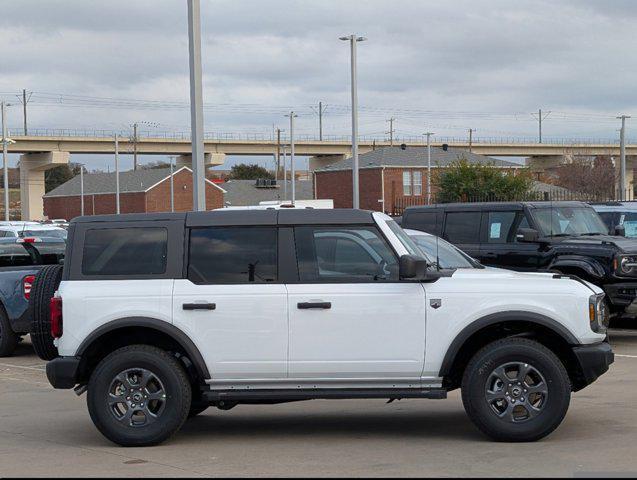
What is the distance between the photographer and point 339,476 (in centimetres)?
759

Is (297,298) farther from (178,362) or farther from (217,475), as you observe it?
(217,475)

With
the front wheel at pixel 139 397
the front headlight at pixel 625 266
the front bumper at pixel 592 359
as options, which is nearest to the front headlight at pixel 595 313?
the front bumper at pixel 592 359

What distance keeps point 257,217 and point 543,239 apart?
27.6 ft

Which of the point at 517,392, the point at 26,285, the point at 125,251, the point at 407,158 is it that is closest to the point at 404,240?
the point at 517,392

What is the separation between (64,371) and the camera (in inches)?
355

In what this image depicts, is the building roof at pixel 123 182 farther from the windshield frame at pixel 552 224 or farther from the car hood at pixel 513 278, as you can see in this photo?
the car hood at pixel 513 278

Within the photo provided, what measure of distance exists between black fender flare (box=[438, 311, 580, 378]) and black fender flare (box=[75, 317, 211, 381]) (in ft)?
6.72

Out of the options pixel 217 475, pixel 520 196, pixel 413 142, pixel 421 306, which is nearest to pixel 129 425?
pixel 217 475

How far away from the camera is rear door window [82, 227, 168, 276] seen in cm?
916

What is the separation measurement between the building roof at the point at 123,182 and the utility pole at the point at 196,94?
79.0m

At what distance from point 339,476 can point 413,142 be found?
365 ft

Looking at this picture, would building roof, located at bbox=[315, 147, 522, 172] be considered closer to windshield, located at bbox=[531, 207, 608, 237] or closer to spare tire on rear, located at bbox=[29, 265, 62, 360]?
windshield, located at bbox=[531, 207, 608, 237]

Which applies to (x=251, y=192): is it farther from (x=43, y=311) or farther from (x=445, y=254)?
(x=43, y=311)

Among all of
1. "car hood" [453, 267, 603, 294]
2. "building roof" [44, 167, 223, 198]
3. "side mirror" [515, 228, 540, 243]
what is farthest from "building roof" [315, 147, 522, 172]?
"car hood" [453, 267, 603, 294]
